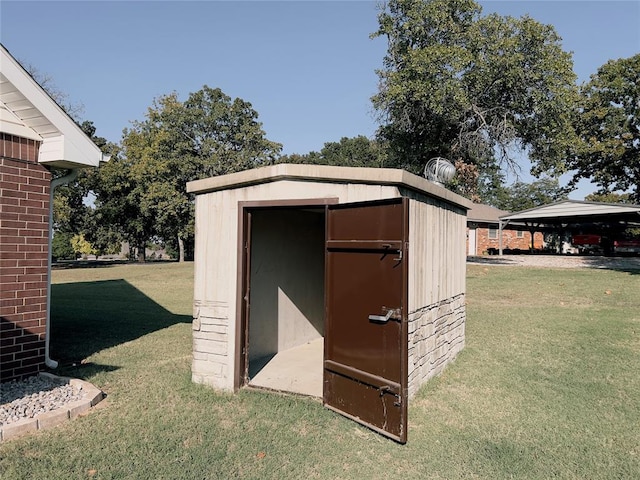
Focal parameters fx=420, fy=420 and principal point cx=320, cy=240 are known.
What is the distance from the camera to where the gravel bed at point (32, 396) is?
3.81 metres

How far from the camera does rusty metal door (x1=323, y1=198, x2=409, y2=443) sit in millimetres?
3486

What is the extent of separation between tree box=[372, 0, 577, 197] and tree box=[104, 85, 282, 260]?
1408 centimetres

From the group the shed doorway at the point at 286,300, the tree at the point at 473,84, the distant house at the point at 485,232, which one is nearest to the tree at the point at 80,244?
the tree at the point at 473,84

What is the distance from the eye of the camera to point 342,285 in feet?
13.2

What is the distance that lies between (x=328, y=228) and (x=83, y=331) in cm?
598

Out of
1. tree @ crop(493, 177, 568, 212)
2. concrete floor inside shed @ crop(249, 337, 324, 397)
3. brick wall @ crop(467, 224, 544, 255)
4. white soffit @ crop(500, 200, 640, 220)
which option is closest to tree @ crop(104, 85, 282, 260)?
brick wall @ crop(467, 224, 544, 255)

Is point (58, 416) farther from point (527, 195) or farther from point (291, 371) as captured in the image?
point (527, 195)

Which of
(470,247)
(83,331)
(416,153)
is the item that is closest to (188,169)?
(416,153)

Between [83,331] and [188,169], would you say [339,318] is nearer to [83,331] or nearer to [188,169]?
[83,331]

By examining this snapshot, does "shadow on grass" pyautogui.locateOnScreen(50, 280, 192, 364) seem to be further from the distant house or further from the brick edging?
the distant house

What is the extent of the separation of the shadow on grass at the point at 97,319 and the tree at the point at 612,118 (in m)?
A: 20.4

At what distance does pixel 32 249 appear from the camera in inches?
196

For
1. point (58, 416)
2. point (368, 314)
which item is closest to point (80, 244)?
point (58, 416)

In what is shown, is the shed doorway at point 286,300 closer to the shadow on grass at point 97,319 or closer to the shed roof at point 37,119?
the shadow on grass at point 97,319
